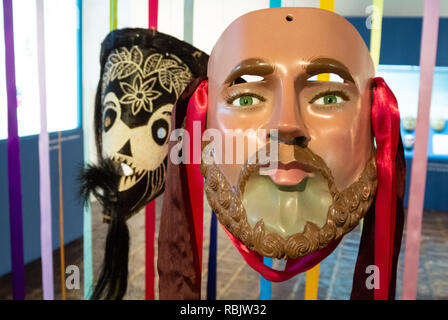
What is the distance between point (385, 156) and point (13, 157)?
0.87 m

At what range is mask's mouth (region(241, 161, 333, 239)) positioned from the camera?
2.03 ft

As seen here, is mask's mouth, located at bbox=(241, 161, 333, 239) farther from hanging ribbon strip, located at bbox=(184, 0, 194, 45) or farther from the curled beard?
hanging ribbon strip, located at bbox=(184, 0, 194, 45)

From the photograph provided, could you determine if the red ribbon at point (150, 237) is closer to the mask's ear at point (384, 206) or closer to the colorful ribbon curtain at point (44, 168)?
the colorful ribbon curtain at point (44, 168)

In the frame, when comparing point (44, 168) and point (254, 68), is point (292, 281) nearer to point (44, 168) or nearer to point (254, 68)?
point (44, 168)

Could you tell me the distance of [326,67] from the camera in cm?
63

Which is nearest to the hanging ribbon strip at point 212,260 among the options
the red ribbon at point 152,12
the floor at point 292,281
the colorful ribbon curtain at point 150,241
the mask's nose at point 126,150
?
the colorful ribbon curtain at point 150,241

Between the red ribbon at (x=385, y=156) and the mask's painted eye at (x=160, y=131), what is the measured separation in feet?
1.52

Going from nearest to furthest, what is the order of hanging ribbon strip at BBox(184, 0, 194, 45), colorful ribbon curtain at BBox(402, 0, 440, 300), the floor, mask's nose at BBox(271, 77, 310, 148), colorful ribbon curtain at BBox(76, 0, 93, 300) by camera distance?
mask's nose at BBox(271, 77, 310, 148)
colorful ribbon curtain at BBox(402, 0, 440, 300)
hanging ribbon strip at BBox(184, 0, 194, 45)
colorful ribbon curtain at BBox(76, 0, 93, 300)
the floor

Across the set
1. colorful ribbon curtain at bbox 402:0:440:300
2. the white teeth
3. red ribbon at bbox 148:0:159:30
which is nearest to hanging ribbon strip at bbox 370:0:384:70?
colorful ribbon curtain at bbox 402:0:440:300

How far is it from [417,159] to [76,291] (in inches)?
36.8

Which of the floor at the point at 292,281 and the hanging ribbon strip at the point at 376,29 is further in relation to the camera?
the floor at the point at 292,281

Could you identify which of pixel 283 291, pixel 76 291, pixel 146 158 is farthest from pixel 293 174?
pixel 283 291

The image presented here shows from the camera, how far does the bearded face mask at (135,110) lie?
3.07 ft
